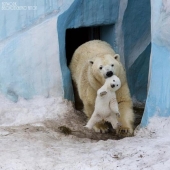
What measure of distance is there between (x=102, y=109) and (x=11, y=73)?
5.46ft

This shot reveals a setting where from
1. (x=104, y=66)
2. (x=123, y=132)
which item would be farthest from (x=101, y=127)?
(x=104, y=66)

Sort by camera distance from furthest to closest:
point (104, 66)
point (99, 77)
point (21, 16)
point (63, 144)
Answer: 1. point (21, 16)
2. point (99, 77)
3. point (104, 66)
4. point (63, 144)

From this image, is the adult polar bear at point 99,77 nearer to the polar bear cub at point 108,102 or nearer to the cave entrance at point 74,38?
the polar bear cub at point 108,102

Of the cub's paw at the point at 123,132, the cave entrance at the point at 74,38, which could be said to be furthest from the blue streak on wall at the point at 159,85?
the cave entrance at the point at 74,38

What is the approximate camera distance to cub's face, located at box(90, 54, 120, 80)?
606 cm

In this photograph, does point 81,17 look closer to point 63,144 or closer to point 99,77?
point 99,77

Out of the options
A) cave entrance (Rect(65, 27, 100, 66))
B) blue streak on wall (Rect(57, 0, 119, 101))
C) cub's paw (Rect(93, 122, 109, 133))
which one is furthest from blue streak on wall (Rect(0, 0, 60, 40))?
cave entrance (Rect(65, 27, 100, 66))

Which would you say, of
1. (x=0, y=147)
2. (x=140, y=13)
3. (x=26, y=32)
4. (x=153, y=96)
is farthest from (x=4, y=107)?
(x=140, y=13)

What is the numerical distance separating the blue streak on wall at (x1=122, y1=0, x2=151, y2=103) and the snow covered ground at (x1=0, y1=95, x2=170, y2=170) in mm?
1424

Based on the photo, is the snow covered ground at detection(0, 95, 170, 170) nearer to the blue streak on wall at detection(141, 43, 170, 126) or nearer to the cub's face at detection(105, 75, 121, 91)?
the blue streak on wall at detection(141, 43, 170, 126)

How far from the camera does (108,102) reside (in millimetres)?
5578

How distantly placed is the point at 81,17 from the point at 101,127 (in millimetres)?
1813

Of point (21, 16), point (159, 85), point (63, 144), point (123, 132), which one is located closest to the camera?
point (63, 144)

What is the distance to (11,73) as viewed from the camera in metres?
6.67
